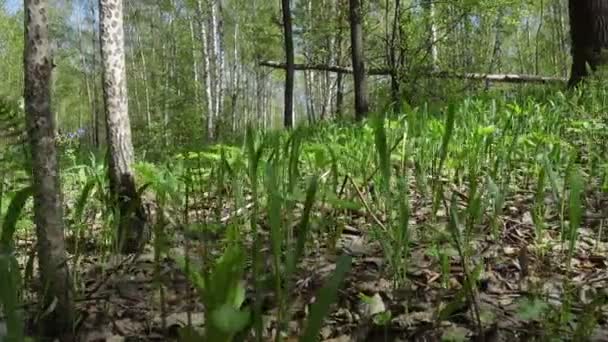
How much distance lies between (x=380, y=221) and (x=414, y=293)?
11.9 inches

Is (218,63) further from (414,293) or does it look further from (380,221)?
(414,293)

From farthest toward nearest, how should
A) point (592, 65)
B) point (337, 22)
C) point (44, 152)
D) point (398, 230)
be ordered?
point (337, 22) → point (592, 65) → point (398, 230) → point (44, 152)

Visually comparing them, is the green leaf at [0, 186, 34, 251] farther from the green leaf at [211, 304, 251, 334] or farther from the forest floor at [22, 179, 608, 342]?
the green leaf at [211, 304, 251, 334]

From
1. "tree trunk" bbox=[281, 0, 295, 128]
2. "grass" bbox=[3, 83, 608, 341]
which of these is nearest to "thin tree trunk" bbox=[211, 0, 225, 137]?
"tree trunk" bbox=[281, 0, 295, 128]

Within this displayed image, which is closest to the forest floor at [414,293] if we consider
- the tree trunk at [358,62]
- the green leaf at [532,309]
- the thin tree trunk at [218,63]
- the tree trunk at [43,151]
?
the green leaf at [532,309]

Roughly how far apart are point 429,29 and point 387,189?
34.7 feet

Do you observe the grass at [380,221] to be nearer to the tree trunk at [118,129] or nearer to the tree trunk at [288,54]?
the tree trunk at [118,129]

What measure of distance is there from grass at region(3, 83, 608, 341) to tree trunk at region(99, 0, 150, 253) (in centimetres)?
9

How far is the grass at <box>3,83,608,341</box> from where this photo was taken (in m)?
1.07

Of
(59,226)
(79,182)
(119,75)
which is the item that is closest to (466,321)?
(59,226)

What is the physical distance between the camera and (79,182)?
144 inches

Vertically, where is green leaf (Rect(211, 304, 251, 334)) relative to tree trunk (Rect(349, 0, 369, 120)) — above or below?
below

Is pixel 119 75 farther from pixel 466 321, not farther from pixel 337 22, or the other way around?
pixel 337 22

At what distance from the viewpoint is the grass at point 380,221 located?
107 cm
